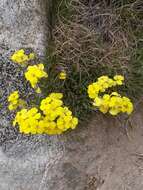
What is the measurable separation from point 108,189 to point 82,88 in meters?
0.60

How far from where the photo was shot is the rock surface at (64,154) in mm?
2348

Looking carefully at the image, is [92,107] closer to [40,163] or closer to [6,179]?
[40,163]

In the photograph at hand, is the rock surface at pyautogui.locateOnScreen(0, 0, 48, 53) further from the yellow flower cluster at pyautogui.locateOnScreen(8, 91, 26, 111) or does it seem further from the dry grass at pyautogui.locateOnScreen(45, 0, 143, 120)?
the yellow flower cluster at pyautogui.locateOnScreen(8, 91, 26, 111)

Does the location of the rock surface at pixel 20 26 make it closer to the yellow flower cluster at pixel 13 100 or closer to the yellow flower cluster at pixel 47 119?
the yellow flower cluster at pixel 13 100

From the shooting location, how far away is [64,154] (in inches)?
92.4

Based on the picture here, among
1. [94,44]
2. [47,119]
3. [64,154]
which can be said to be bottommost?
[64,154]

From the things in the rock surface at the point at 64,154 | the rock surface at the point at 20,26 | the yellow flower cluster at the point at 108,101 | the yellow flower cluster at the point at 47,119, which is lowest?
the rock surface at the point at 64,154

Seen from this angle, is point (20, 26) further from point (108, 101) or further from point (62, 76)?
point (108, 101)

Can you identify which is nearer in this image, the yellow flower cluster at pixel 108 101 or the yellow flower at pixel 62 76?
the yellow flower cluster at pixel 108 101

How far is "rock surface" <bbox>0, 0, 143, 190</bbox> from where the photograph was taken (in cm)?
235

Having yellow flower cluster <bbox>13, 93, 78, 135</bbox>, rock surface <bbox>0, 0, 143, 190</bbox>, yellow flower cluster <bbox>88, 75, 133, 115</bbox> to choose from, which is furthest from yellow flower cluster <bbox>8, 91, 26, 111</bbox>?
yellow flower cluster <bbox>88, 75, 133, 115</bbox>

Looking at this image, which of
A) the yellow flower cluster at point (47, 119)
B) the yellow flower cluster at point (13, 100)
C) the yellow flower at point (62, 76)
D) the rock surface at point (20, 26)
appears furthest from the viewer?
the rock surface at point (20, 26)

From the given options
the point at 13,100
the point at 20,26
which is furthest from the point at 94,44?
the point at 13,100

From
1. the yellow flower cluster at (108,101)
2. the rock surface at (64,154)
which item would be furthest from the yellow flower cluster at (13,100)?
the yellow flower cluster at (108,101)
